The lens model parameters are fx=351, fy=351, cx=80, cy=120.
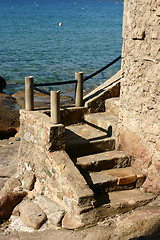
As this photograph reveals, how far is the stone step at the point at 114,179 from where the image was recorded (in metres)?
5.99

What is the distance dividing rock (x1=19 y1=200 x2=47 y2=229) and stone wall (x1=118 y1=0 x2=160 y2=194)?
191 cm

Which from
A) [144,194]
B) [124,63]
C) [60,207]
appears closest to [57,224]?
[60,207]

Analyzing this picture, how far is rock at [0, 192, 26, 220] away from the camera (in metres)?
6.35

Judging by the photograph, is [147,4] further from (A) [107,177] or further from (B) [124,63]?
(A) [107,177]

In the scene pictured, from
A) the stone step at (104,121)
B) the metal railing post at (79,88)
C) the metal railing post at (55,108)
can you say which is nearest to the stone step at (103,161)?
the stone step at (104,121)

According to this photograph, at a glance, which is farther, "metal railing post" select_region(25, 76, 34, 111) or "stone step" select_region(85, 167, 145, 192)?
"metal railing post" select_region(25, 76, 34, 111)

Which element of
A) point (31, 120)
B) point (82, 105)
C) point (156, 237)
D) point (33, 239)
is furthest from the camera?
point (82, 105)

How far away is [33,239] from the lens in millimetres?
5480

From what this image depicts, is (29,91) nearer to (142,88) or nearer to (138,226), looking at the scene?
(142,88)

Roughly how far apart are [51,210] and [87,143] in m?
1.50

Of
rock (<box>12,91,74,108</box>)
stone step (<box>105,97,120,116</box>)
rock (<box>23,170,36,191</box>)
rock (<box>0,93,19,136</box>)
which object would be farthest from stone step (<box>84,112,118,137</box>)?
rock (<box>12,91,74,108</box>)

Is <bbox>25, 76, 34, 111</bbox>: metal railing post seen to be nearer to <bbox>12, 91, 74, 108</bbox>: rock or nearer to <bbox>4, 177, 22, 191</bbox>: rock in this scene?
<bbox>4, 177, 22, 191</bbox>: rock

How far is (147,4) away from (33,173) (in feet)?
12.5

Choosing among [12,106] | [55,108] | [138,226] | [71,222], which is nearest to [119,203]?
[138,226]
